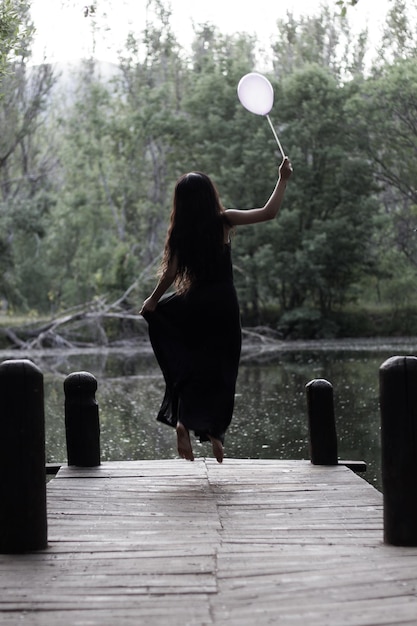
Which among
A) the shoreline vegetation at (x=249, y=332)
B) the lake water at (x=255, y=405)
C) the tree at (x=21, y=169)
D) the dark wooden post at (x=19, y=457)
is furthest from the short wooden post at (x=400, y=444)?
the tree at (x=21, y=169)

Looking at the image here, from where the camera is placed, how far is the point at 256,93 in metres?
7.24

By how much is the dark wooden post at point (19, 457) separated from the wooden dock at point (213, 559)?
0.37 ft

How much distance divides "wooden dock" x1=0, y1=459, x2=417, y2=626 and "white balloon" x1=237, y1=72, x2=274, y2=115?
2.79m

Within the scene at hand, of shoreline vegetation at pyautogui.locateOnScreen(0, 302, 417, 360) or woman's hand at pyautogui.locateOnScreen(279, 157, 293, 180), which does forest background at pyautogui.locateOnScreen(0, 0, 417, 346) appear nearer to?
shoreline vegetation at pyautogui.locateOnScreen(0, 302, 417, 360)

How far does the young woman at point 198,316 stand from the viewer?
245 inches

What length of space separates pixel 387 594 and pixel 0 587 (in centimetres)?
138

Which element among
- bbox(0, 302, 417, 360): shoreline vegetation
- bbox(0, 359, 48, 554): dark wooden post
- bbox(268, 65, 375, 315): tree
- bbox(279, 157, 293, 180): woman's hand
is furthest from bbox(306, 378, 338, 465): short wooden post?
bbox(268, 65, 375, 315): tree

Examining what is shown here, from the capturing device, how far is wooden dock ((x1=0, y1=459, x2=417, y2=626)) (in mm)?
3227

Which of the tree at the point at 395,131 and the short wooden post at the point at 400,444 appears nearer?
the short wooden post at the point at 400,444

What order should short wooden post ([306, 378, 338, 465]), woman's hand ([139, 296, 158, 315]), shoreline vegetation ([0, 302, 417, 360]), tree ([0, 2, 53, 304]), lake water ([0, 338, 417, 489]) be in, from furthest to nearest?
tree ([0, 2, 53, 304]) < shoreline vegetation ([0, 302, 417, 360]) < lake water ([0, 338, 417, 489]) < short wooden post ([306, 378, 338, 465]) < woman's hand ([139, 296, 158, 315])

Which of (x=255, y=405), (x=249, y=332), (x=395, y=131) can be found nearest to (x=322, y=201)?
(x=395, y=131)

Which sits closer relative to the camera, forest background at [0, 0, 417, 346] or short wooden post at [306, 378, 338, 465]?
short wooden post at [306, 378, 338, 465]

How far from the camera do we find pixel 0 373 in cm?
407

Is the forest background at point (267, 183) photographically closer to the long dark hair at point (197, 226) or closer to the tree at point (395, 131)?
the tree at point (395, 131)
